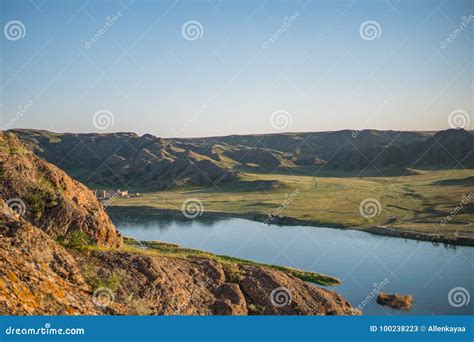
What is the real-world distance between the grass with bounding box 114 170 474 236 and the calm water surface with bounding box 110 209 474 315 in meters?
5.73

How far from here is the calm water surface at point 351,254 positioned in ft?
100

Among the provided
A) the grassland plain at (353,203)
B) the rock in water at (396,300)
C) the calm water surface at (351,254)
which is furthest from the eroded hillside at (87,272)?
the grassland plain at (353,203)

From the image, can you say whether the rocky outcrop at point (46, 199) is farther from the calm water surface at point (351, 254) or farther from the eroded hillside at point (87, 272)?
the calm water surface at point (351, 254)

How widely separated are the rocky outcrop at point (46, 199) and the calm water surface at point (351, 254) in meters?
18.0

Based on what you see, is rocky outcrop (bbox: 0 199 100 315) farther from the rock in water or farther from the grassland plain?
the grassland plain

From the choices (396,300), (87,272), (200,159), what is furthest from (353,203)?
(200,159)

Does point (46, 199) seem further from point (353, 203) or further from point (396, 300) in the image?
point (353, 203)

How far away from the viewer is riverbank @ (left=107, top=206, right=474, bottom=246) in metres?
44.9

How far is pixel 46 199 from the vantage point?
13711 mm

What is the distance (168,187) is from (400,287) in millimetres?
86796

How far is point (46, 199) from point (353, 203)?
63797 millimetres

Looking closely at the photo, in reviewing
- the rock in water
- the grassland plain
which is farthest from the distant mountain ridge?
the rock in water

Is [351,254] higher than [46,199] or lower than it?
higher

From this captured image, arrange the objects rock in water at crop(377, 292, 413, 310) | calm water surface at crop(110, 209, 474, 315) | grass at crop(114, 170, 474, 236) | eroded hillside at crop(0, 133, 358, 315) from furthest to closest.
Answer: grass at crop(114, 170, 474, 236) → calm water surface at crop(110, 209, 474, 315) → rock in water at crop(377, 292, 413, 310) → eroded hillside at crop(0, 133, 358, 315)
